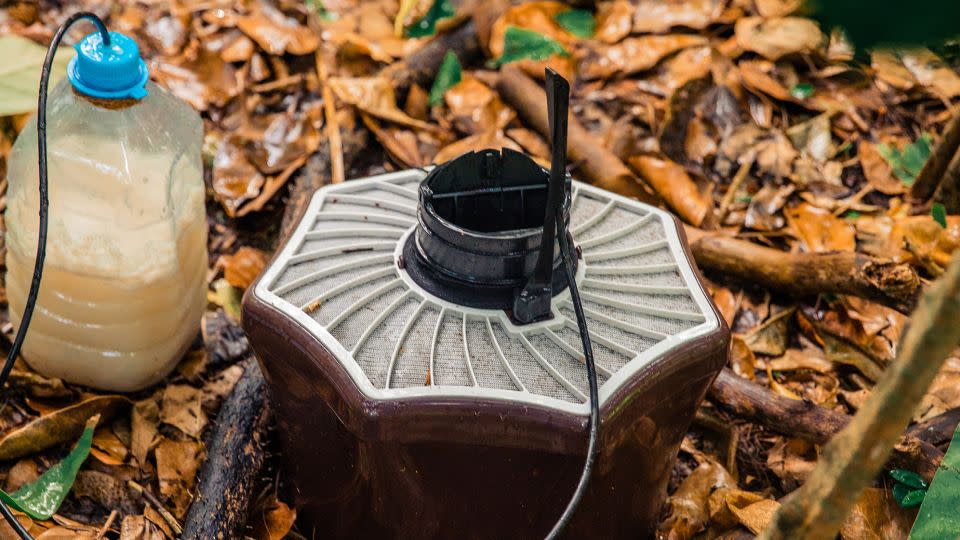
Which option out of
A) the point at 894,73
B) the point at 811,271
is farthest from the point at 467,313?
the point at 894,73

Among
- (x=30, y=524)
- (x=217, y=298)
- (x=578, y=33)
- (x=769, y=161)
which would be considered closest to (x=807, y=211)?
(x=769, y=161)

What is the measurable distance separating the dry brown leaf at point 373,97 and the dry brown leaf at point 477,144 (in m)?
0.14

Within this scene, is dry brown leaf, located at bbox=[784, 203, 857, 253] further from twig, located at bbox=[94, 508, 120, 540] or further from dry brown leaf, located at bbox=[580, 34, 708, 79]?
twig, located at bbox=[94, 508, 120, 540]

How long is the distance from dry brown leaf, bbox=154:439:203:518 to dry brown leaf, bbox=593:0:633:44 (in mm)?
1473

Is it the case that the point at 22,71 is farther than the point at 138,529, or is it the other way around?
the point at 22,71

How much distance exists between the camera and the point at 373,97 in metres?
2.10

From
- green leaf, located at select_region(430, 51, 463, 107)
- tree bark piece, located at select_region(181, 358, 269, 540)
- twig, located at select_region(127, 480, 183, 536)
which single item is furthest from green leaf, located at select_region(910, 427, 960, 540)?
green leaf, located at select_region(430, 51, 463, 107)

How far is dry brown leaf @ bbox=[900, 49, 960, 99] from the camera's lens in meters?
2.18

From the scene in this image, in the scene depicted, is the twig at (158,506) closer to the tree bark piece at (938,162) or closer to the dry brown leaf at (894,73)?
the tree bark piece at (938,162)

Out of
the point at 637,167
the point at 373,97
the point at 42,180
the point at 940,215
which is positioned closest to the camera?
the point at 42,180

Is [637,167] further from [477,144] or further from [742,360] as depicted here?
[742,360]

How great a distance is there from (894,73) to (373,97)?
1.33 meters

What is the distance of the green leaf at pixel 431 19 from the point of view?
234cm

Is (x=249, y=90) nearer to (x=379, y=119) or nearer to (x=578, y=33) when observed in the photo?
(x=379, y=119)
